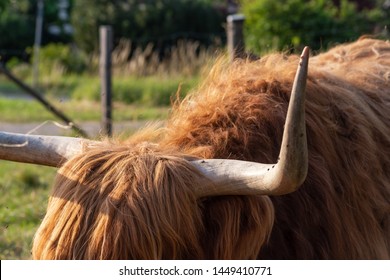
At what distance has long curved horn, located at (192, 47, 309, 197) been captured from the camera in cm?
295

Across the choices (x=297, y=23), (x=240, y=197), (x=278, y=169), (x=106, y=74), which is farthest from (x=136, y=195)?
(x=297, y=23)

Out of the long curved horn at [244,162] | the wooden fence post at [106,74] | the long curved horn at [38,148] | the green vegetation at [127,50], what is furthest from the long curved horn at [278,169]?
the wooden fence post at [106,74]

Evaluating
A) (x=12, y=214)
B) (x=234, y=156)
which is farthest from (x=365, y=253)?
(x=12, y=214)

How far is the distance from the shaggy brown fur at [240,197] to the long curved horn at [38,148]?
0.67 feet

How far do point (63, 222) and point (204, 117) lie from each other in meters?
0.93

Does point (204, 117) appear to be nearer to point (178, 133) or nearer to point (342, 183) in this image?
point (178, 133)

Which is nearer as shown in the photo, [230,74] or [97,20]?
[230,74]

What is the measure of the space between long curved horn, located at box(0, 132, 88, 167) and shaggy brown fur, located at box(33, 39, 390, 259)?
206 mm

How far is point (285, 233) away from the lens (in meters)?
3.82

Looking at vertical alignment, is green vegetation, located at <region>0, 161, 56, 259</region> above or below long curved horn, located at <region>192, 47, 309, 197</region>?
below

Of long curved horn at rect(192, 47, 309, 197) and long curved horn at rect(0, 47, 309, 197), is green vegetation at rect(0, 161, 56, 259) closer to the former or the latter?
long curved horn at rect(0, 47, 309, 197)

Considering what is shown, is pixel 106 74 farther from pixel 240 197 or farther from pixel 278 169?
pixel 278 169

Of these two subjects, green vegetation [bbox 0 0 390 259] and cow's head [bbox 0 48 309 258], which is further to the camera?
green vegetation [bbox 0 0 390 259]

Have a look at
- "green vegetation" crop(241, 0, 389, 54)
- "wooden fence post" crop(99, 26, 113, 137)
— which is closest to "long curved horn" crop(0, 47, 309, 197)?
"wooden fence post" crop(99, 26, 113, 137)
